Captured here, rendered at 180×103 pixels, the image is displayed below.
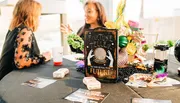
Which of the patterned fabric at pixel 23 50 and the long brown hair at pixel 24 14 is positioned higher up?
the long brown hair at pixel 24 14

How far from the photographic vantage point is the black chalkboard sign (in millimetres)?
1210

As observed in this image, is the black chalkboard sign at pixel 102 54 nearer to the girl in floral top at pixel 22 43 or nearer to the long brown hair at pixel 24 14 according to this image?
the girl in floral top at pixel 22 43

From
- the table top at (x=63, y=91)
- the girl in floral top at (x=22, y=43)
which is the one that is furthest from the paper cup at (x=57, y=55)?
the table top at (x=63, y=91)

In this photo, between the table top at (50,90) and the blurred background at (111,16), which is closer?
the table top at (50,90)

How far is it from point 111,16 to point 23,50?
214 cm

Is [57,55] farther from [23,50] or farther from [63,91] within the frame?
[63,91]

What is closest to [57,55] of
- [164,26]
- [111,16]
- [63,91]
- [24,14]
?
[24,14]

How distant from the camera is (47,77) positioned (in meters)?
1.35

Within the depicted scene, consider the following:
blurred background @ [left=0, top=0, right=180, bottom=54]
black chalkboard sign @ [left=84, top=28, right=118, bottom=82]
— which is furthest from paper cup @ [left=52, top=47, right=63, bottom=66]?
blurred background @ [left=0, top=0, right=180, bottom=54]

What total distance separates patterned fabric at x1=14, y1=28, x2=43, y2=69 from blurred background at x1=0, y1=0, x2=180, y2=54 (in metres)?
1.48

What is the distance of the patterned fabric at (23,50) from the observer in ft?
5.14

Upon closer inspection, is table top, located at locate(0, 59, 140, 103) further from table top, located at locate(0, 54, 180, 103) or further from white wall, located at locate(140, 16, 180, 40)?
white wall, located at locate(140, 16, 180, 40)

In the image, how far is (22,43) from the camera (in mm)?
1572

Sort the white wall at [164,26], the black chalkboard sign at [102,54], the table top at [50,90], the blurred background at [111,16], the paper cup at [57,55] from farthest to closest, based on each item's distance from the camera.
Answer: the white wall at [164,26] → the blurred background at [111,16] → the paper cup at [57,55] → the black chalkboard sign at [102,54] → the table top at [50,90]
